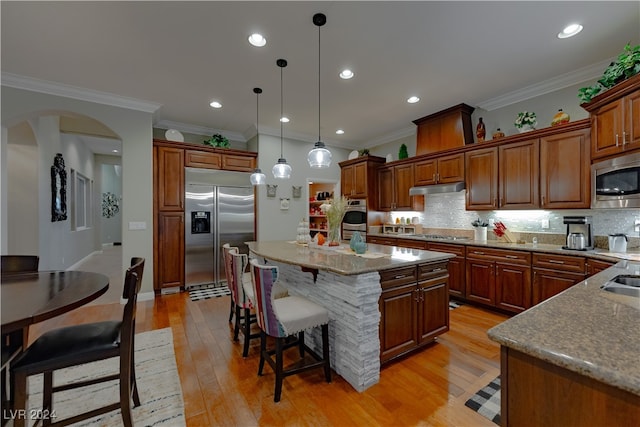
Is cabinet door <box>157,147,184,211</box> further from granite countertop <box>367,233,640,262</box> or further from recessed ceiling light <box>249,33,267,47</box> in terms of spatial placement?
granite countertop <box>367,233,640,262</box>

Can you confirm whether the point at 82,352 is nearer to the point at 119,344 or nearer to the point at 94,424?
the point at 119,344

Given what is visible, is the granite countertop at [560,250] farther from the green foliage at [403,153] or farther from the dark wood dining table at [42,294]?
the dark wood dining table at [42,294]

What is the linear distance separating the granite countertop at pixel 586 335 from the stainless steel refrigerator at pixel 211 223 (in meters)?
4.62

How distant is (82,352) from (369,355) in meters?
1.75

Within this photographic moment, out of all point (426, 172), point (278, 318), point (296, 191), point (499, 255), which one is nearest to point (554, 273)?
point (499, 255)

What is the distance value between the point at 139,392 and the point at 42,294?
1.06 meters

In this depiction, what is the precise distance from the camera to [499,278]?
346 centimetres

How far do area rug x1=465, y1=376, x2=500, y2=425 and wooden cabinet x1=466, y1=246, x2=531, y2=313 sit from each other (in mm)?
1637

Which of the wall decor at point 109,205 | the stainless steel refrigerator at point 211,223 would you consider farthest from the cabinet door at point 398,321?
the wall decor at point 109,205

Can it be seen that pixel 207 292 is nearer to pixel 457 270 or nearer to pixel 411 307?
pixel 411 307

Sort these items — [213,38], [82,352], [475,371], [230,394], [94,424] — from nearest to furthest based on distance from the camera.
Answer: [82,352]
[94,424]
[230,394]
[475,371]
[213,38]

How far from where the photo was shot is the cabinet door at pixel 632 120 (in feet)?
7.77

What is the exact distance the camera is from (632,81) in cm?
236

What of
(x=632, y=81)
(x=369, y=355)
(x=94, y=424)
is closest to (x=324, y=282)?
(x=369, y=355)
